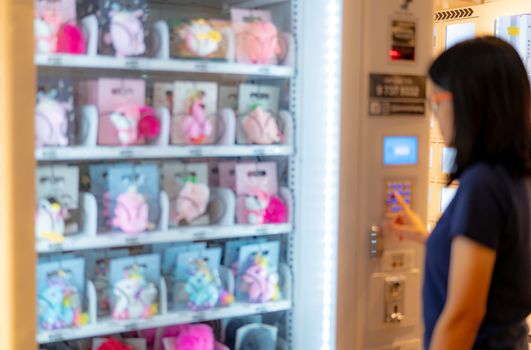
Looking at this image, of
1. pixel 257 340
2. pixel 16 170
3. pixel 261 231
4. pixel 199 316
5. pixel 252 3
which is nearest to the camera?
pixel 16 170

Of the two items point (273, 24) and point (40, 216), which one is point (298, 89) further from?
point (40, 216)

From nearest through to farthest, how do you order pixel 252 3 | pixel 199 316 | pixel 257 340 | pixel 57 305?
pixel 57 305
pixel 199 316
pixel 257 340
pixel 252 3

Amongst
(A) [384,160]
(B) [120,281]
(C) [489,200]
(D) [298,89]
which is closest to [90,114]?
(B) [120,281]

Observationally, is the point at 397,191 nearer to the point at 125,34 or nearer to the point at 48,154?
the point at 125,34

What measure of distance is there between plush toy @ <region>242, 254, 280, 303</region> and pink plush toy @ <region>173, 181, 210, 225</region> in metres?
0.30

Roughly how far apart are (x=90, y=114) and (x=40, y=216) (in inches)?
14.5

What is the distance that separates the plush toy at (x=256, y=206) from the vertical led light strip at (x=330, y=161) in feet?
0.80

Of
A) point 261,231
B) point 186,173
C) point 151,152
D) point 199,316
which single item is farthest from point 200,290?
point 151,152

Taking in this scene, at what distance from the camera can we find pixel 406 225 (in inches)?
95.3

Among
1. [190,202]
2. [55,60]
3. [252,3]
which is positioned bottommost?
[190,202]

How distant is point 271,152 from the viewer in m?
2.50

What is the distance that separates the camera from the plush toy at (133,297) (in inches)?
90.7

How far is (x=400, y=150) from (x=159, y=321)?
1069 mm

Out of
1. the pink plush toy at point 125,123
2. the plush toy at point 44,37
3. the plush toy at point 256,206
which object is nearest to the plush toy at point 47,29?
the plush toy at point 44,37
